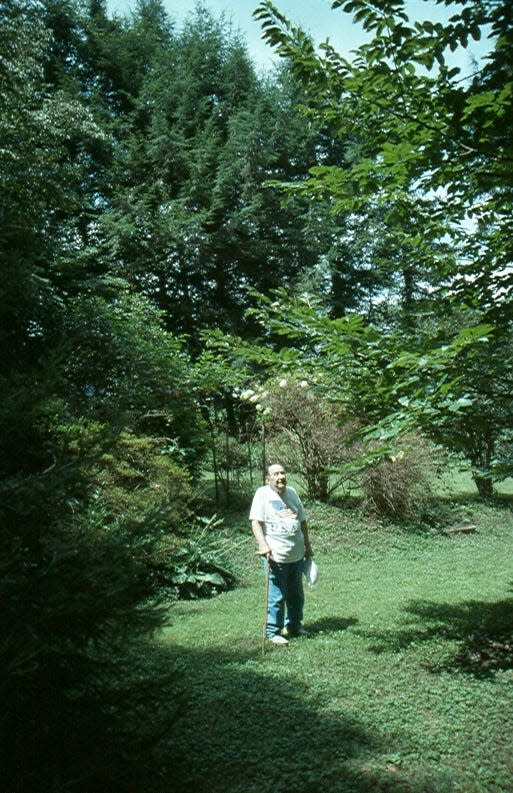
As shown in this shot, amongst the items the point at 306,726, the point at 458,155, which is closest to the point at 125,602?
the point at 306,726

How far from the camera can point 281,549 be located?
6395mm

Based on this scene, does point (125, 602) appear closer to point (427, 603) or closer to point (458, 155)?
point (458, 155)

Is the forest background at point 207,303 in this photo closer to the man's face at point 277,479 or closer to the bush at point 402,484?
the bush at point 402,484

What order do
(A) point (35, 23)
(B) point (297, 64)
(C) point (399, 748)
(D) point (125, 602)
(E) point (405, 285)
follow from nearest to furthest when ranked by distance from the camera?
(D) point (125, 602), (C) point (399, 748), (B) point (297, 64), (A) point (35, 23), (E) point (405, 285)

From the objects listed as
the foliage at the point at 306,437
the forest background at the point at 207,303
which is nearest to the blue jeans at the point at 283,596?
the forest background at the point at 207,303

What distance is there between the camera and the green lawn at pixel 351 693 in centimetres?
370

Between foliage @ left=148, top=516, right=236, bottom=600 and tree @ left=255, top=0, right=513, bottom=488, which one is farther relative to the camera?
foliage @ left=148, top=516, right=236, bottom=600

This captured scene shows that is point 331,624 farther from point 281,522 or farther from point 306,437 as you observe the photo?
point 306,437

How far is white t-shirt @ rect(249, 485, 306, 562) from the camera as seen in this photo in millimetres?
6402

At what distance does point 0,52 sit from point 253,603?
9.13m

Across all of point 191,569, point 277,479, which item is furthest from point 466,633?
point 191,569

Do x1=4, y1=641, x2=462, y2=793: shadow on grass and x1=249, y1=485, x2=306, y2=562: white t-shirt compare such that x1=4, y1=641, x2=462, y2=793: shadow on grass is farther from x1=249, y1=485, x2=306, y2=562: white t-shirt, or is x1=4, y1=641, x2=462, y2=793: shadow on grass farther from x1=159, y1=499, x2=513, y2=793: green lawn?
x1=249, y1=485, x2=306, y2=562: white t-shirt

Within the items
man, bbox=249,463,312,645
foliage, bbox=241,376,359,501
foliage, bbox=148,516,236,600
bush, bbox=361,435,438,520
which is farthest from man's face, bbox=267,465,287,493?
bush, bbox=361,435,438,520

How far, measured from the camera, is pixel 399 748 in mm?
3973
